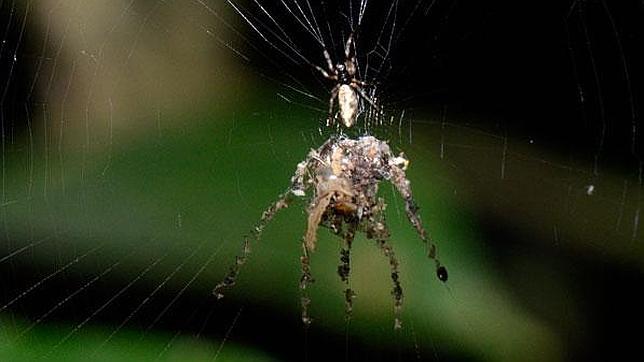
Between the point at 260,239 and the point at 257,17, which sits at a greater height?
the point at 257,17

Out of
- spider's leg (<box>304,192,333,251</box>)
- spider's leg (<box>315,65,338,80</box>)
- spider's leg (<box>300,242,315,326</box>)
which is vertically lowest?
spider's leg (<box>300,242,315,326</box>)

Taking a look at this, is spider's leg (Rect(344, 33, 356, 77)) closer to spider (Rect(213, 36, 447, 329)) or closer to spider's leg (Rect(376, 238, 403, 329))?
spider (Rect(213, 36, 447, 329))

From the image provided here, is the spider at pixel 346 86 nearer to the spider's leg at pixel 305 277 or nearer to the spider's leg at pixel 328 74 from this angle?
the spider's leg at pixel 328 74

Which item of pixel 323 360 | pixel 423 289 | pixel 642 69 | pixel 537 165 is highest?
pixel 642 69

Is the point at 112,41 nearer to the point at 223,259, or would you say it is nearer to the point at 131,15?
the point at 131,15

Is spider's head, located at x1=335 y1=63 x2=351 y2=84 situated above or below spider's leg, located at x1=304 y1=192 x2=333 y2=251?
above

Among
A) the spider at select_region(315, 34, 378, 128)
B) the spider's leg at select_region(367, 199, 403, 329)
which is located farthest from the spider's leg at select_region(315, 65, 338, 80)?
the spider's leg at select_region(367, 199, 403, 329)

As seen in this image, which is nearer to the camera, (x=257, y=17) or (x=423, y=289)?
(x=423, y=289)

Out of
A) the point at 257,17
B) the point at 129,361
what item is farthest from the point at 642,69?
the point at 129,361
